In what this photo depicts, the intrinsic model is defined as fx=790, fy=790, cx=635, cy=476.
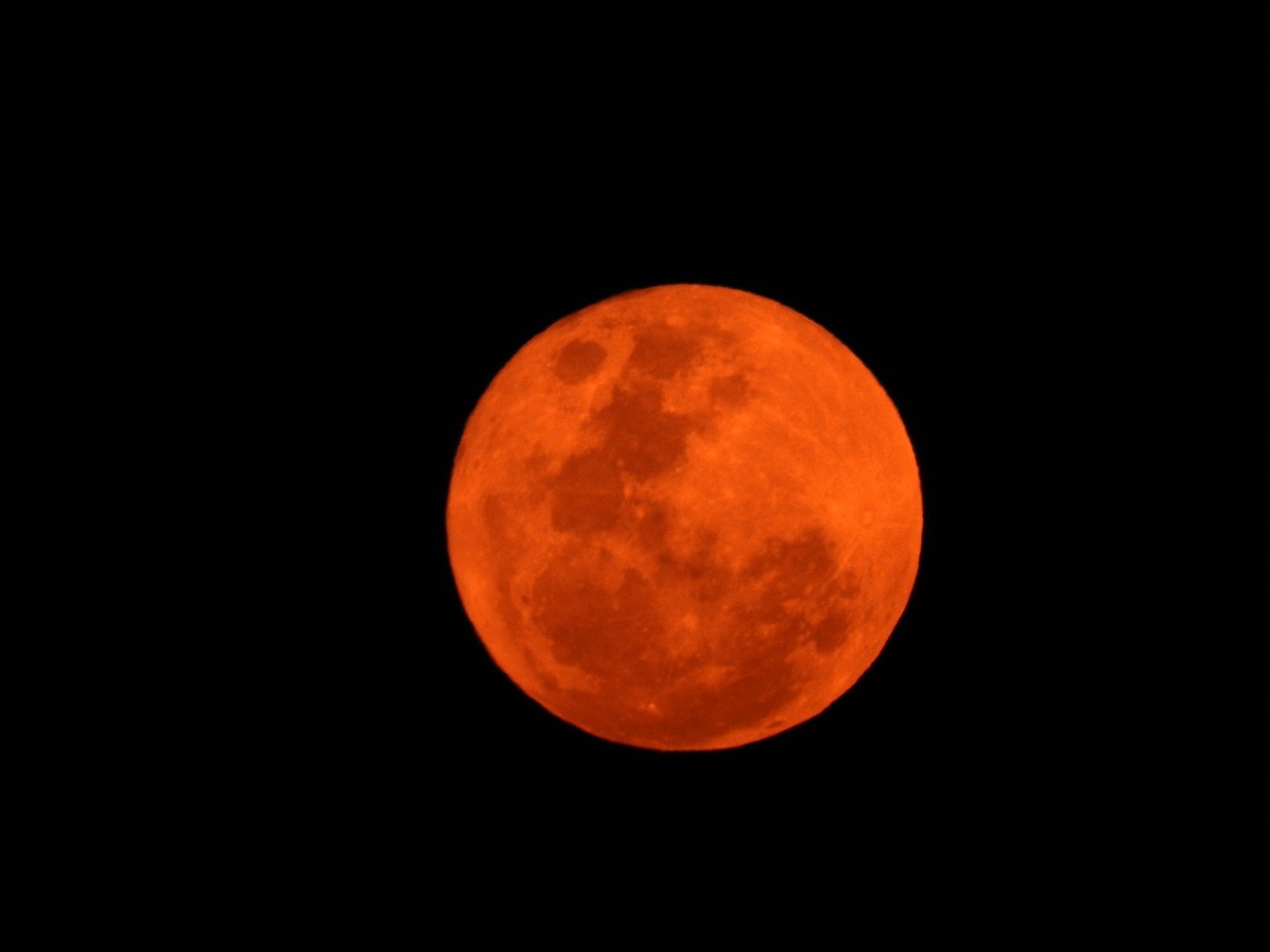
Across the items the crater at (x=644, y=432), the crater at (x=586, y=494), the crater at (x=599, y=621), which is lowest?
the crater at (x=599, y=621)

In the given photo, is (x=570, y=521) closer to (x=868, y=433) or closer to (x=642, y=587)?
(x=642, y=587)

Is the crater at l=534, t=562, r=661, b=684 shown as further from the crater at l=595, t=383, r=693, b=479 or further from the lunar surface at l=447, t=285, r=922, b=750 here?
the crater at l=595, t=383, r=693, b=479

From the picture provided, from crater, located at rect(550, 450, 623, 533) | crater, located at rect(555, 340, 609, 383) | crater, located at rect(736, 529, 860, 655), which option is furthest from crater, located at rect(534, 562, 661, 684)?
crater, located at rect(555, 340, 609, 383)

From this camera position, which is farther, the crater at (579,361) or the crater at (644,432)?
the crater at (579,361)

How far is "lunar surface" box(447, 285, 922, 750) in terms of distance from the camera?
9.99 feet

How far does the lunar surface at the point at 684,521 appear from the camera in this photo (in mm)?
3045

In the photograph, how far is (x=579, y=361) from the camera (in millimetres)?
3350

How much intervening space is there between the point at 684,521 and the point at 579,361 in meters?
0.86

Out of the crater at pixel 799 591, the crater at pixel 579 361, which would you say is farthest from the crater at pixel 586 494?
the crater at pixel 799 591

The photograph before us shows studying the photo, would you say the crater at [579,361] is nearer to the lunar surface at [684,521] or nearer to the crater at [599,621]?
the lunar surface at [684,521]

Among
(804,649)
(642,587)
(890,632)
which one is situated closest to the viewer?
(642,587)

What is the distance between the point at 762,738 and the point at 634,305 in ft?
6.93

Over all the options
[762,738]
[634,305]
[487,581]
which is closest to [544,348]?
[634,305]

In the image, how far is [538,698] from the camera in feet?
12.1
